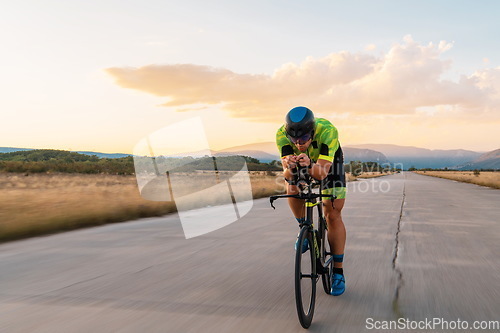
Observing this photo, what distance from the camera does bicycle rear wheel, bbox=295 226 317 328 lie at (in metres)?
3.08

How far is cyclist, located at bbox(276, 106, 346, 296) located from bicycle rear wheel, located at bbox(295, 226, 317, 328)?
0.35ft

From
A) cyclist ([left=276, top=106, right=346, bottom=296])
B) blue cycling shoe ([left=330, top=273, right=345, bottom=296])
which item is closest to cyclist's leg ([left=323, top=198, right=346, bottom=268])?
cyclist ([left=276, top=106, right=346, bottom=296])

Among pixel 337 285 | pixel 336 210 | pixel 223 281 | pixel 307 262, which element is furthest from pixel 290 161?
pixel 223 281

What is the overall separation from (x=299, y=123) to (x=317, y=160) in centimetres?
44

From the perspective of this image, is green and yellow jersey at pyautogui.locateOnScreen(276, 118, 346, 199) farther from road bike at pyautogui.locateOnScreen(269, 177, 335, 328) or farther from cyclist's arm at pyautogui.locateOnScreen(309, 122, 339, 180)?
road bike at pyautogui.locateOnScreen(269, 177, 335, 328)

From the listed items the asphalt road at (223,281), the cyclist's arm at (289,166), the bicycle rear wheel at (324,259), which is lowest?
the asphalt road at (223,281)

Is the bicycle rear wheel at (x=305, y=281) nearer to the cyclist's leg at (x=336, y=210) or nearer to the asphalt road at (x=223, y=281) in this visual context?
the asphalt road at (x=223, y=281)

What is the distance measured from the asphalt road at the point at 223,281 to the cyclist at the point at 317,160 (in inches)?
23.3

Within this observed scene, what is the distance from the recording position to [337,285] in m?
4.13

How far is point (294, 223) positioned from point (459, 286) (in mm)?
5236

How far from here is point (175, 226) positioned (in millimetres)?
9312

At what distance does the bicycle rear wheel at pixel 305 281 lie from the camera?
10.1ft

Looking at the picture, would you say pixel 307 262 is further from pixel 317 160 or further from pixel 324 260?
pixel 317 160

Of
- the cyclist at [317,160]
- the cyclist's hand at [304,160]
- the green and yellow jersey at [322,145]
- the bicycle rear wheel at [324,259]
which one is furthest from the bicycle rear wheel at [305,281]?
the green and yellow jersey at [322,145]
